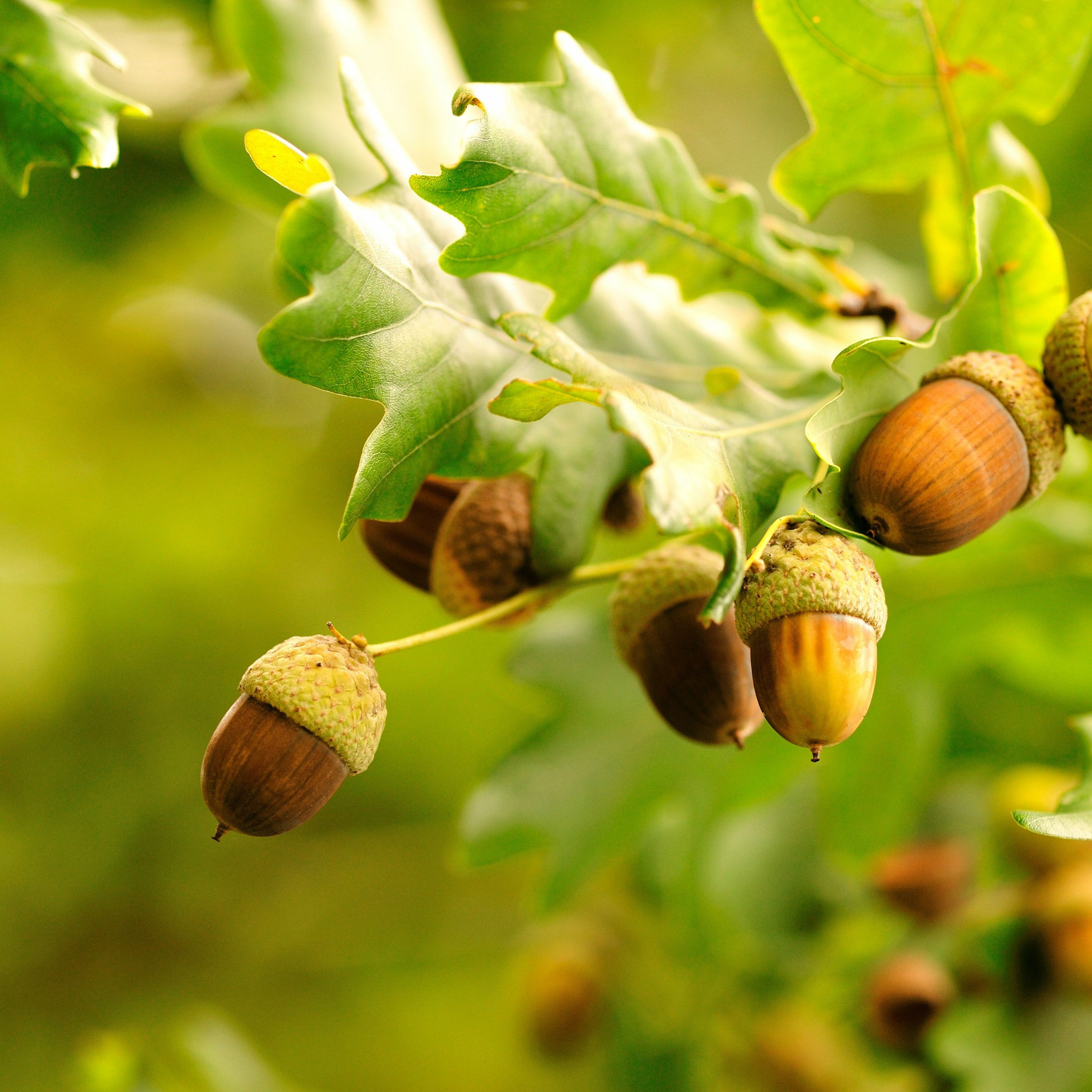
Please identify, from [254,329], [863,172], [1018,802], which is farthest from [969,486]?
[254,329]

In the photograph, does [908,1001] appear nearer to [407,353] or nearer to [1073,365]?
[1073,365]

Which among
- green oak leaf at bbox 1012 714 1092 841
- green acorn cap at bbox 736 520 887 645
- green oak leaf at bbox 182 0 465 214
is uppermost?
green oak leaf at bbox 182 0 465 214

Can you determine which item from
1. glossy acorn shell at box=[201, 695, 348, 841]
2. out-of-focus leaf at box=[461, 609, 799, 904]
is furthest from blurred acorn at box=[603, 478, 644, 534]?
out-of-focus leaf at box=[461, 609, 799, 904]

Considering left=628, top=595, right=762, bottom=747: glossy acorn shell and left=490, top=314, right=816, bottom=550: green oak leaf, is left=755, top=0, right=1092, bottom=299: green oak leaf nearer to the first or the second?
left=490, top=314, right=816, bottom=550: green oak leaf

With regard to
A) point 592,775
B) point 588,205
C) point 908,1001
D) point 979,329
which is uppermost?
Result: point 588,205

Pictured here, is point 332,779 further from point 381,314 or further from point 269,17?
point 269,17

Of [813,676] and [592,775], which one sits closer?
[813,676]

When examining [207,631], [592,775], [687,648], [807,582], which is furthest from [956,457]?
[207,631]
